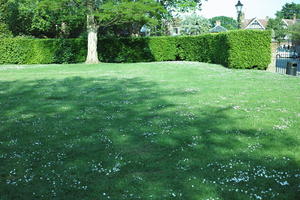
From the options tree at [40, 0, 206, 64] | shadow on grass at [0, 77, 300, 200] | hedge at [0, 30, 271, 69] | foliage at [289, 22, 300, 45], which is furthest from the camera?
foliage at [289, 22, 300, 45]

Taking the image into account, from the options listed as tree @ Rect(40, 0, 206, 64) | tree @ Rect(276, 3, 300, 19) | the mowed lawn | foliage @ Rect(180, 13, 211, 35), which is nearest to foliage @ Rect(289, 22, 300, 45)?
foliage @ Rect(180, 13, 211, 35)

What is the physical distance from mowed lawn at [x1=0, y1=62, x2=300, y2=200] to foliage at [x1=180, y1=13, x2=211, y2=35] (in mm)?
66301

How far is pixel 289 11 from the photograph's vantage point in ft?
537

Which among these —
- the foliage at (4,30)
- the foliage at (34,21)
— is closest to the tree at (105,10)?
the foliage at (34,21)

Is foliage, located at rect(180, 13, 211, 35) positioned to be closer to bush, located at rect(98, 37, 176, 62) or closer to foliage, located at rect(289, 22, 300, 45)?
foliage, located at rect(289, 22, 300, 45)

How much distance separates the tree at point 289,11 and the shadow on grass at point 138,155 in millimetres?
170743

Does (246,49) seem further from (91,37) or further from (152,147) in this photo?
(152,147)

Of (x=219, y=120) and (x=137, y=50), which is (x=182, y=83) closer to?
(x=219, y=120)

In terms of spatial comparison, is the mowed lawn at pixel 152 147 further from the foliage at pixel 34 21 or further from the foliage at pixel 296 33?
the foliage at pixel 296 33

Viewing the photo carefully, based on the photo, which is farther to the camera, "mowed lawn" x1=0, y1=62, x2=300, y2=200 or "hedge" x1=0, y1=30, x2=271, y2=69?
"hedge" x1=0, y1=30, x2=271, y2=69

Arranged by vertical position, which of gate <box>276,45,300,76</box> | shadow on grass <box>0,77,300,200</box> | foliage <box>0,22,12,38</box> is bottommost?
shadow on grass <box>0,77,300,200</box>

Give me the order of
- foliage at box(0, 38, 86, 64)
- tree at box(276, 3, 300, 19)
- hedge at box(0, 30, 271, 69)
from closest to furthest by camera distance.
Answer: hedge at box(0, 30, 271, 69) < foliage at box(0, 38, 86, 64) < tree at box(276, 3, 300, 19)

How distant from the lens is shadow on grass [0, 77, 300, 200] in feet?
15.6

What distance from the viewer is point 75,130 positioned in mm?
8016
